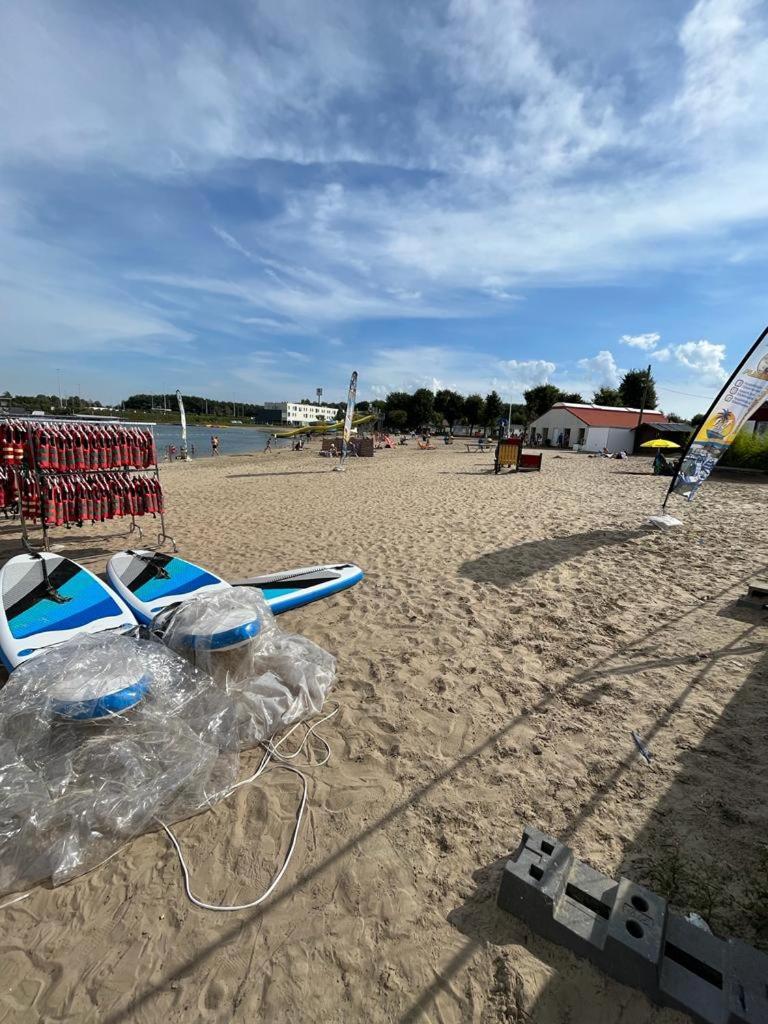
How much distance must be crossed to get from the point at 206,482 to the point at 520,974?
17834 mm

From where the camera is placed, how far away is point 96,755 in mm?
2613

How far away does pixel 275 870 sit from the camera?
236 cm

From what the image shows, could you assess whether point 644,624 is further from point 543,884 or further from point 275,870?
point 275,870

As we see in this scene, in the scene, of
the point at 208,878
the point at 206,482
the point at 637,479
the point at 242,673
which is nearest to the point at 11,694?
the point at 242,673

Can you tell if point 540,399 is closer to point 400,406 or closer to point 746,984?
point 400,406

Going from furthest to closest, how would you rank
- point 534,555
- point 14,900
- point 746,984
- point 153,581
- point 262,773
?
point 534,555, point 153,581, point 262,773, point 14,900, point 746,984

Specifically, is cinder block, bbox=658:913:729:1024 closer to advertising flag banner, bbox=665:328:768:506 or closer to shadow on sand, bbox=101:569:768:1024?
shadow on sand, bbox=101:569:768:1024

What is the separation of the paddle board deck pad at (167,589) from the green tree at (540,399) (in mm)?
72991

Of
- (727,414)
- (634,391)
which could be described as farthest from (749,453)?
(634,391)

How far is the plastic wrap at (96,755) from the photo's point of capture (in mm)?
2350

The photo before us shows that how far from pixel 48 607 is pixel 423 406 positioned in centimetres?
8697

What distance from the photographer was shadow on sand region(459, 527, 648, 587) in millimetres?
6446

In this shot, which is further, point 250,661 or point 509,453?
point 509,453

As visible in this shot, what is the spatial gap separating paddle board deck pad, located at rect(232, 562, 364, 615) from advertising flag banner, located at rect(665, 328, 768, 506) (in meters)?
6.58
